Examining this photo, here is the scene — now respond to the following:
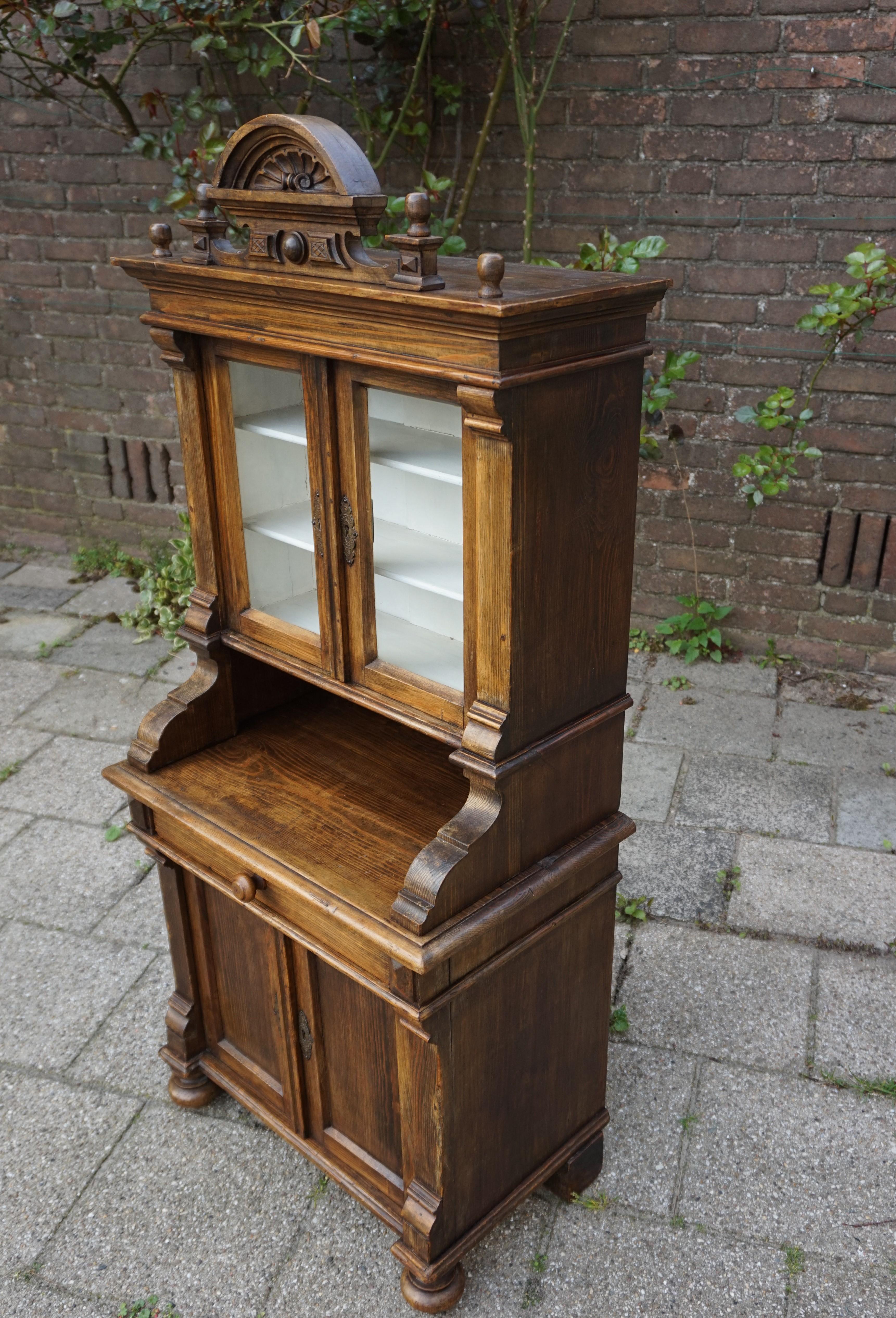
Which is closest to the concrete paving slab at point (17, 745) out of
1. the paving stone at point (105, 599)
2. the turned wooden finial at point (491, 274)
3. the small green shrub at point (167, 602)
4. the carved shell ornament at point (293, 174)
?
the small green shrub at point (167, 602)

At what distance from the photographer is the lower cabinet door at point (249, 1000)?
7.39 ft

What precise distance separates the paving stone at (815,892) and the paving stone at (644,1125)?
59cm

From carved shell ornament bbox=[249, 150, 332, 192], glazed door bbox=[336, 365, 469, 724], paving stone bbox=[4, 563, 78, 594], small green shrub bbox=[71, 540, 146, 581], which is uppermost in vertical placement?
carved shell ornament bbox=[249, 150, 332, 192]

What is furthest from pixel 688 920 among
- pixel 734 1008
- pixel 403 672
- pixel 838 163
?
pixel 838 163

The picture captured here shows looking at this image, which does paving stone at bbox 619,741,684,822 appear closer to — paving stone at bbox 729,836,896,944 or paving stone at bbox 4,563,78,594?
paving stone at bbox 729,836,896,944

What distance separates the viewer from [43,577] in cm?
550

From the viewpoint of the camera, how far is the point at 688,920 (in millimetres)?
3166

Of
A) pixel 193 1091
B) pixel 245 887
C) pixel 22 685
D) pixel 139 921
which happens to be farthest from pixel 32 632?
pixel 245 887

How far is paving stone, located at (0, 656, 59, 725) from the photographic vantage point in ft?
14.3

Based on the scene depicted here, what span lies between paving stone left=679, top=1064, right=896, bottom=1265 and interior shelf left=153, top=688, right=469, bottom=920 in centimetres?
99

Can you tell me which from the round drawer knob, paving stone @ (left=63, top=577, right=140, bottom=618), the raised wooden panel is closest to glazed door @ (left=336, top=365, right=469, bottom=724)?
the round drawer knob

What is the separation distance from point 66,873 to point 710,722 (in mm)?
2257

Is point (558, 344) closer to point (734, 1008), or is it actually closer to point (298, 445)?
point (298, 445)

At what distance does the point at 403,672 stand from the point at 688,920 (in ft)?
5.22
